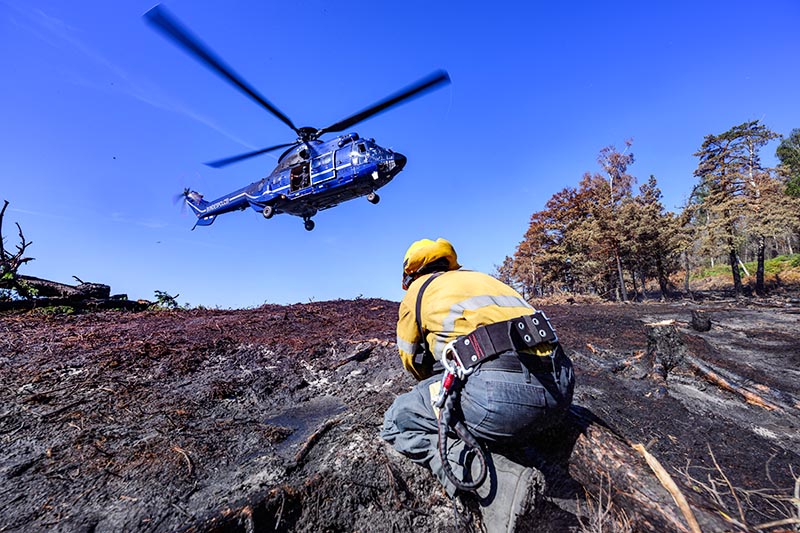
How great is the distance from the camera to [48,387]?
12.1ft

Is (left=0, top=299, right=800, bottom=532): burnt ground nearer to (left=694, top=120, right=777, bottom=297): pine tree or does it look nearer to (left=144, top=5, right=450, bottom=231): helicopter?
(left=144, top=5, right=450, bottom=231): helicopter

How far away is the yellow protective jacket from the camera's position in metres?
2.25

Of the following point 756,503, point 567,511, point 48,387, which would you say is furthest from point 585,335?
point 48,387

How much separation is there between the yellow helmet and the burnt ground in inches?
57.2

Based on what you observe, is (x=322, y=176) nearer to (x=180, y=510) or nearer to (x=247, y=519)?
(x=180, y=510)

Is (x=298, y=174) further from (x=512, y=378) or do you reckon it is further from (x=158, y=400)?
(x=512, y=378)

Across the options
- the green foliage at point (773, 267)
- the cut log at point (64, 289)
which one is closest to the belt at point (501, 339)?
the cut log at point (64, 289)

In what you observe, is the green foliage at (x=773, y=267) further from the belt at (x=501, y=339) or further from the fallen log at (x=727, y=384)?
the belt at (x=501, y=339)

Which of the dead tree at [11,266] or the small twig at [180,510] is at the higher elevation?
the dead tree at [11,266]

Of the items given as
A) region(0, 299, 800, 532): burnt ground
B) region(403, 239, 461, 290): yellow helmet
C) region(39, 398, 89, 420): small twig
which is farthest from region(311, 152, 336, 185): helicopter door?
region(403, 239, 461, 290): yellow helmet

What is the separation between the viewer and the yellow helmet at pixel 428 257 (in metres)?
2.75

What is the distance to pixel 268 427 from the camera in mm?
3193

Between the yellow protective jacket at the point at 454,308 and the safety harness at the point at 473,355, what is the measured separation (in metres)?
0.08

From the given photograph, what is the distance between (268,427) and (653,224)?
26829 mm
